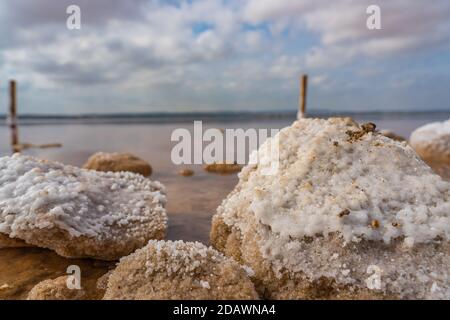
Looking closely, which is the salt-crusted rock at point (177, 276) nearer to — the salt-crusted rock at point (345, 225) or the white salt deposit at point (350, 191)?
the salt-crusted rock at point (345, 225)

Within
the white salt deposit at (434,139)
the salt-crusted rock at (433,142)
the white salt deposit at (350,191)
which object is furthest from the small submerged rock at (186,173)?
the white salt deposit at (434,139)

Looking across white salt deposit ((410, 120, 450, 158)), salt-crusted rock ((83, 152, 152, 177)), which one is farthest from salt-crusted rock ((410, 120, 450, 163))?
salt-crusted rock ((83, 152, 152, 177))

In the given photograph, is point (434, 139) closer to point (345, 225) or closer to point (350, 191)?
point (350, 191)

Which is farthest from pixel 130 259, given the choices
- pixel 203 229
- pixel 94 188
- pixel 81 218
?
pixel 203 229

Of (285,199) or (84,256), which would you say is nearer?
(285,199)

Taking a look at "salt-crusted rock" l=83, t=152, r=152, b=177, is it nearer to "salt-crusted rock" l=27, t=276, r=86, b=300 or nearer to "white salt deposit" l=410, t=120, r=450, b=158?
"salt-crusted rock" l=27, t=276, r=86, b=300

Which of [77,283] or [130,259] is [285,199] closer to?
[130,259]
